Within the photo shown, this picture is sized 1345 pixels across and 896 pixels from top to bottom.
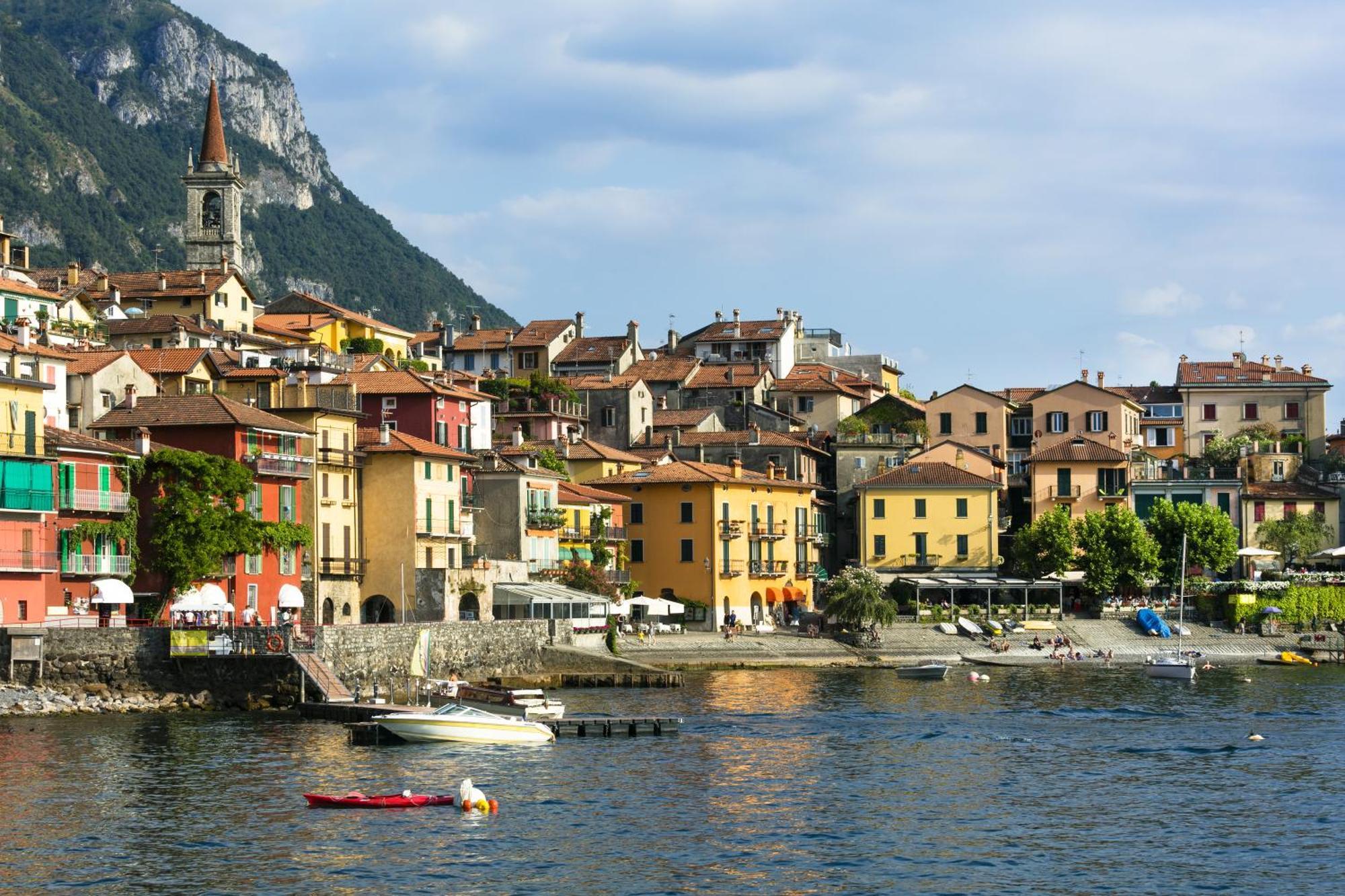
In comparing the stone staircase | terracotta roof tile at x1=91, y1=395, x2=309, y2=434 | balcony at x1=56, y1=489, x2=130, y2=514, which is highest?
terracotta roof tile at x1=91, y1=395, x2=309, y2=434

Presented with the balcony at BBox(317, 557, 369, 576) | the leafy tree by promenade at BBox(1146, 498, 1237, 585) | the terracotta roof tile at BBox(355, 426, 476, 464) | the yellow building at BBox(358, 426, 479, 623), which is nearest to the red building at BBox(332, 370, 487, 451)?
the terracotta roof tile at BBox(355, 426, 476, 464)

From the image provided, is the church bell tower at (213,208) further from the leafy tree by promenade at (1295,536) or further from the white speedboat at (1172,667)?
the white speedboat at (1172,667)

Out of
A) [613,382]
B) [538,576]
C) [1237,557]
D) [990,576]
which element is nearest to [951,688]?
[538,576]

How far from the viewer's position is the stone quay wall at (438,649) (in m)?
71.8

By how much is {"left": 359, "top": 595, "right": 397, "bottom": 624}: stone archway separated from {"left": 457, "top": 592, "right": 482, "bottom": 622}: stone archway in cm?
302

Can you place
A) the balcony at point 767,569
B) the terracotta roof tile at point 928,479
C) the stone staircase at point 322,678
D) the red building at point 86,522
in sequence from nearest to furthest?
1. the stone staircase at point 322,678
2. the red building at point 86,522
3. the balcony at point 767,569
4. the terracotta roof tile at point 928,479

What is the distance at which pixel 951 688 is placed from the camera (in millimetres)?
81250

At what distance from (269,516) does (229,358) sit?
2182 cm

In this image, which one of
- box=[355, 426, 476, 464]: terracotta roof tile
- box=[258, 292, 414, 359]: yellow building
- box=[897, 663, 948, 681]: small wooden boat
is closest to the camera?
box=[897, 663, 948, 681]: small wooden boat

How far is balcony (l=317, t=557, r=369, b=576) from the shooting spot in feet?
273

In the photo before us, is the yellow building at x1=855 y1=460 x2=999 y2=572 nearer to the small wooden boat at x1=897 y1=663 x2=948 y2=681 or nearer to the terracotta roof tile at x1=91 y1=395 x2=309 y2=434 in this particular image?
the small wooden boat at x1=897 y1=663 x2=948 y2=681

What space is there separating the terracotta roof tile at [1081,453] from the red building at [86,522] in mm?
63347

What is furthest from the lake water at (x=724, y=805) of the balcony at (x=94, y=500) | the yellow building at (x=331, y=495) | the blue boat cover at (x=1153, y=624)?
the blue boat cover at (x=1153, y=624)

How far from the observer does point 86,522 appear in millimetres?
71688
